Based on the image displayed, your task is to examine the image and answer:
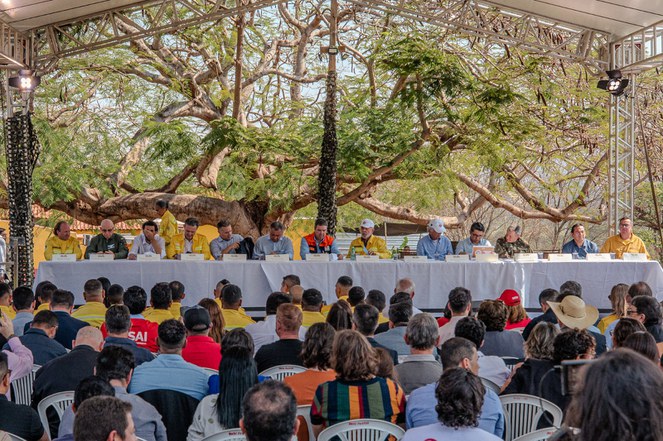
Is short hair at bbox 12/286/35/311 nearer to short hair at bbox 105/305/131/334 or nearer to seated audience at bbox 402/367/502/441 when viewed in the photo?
short hair at bbox 105/305/131/334

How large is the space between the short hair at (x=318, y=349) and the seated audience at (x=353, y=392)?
42 cm

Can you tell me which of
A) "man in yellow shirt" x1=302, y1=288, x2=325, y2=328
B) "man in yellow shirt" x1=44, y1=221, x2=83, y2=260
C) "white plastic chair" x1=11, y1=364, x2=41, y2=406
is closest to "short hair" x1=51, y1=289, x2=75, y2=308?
"white plastic chair" x1=11, y1=364, x2=41, y2=406

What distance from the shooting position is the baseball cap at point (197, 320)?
5367 millimetres

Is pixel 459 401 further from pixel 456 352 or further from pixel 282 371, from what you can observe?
pixel 282 371

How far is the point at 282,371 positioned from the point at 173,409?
0.77 meters

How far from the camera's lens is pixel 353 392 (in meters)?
4.10

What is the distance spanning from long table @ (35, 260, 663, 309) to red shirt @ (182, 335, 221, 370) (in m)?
5.14

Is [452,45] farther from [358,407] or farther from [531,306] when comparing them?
[358,407]

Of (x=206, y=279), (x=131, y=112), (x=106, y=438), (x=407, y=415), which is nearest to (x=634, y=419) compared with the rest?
(x=106, y=438)

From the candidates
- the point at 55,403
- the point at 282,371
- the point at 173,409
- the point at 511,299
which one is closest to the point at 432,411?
the point at 282,371

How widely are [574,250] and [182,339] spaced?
8.33 meters

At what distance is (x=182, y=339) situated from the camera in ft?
15.5

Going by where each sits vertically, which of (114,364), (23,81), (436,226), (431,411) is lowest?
(431,411)

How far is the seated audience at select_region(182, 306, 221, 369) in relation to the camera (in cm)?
532
